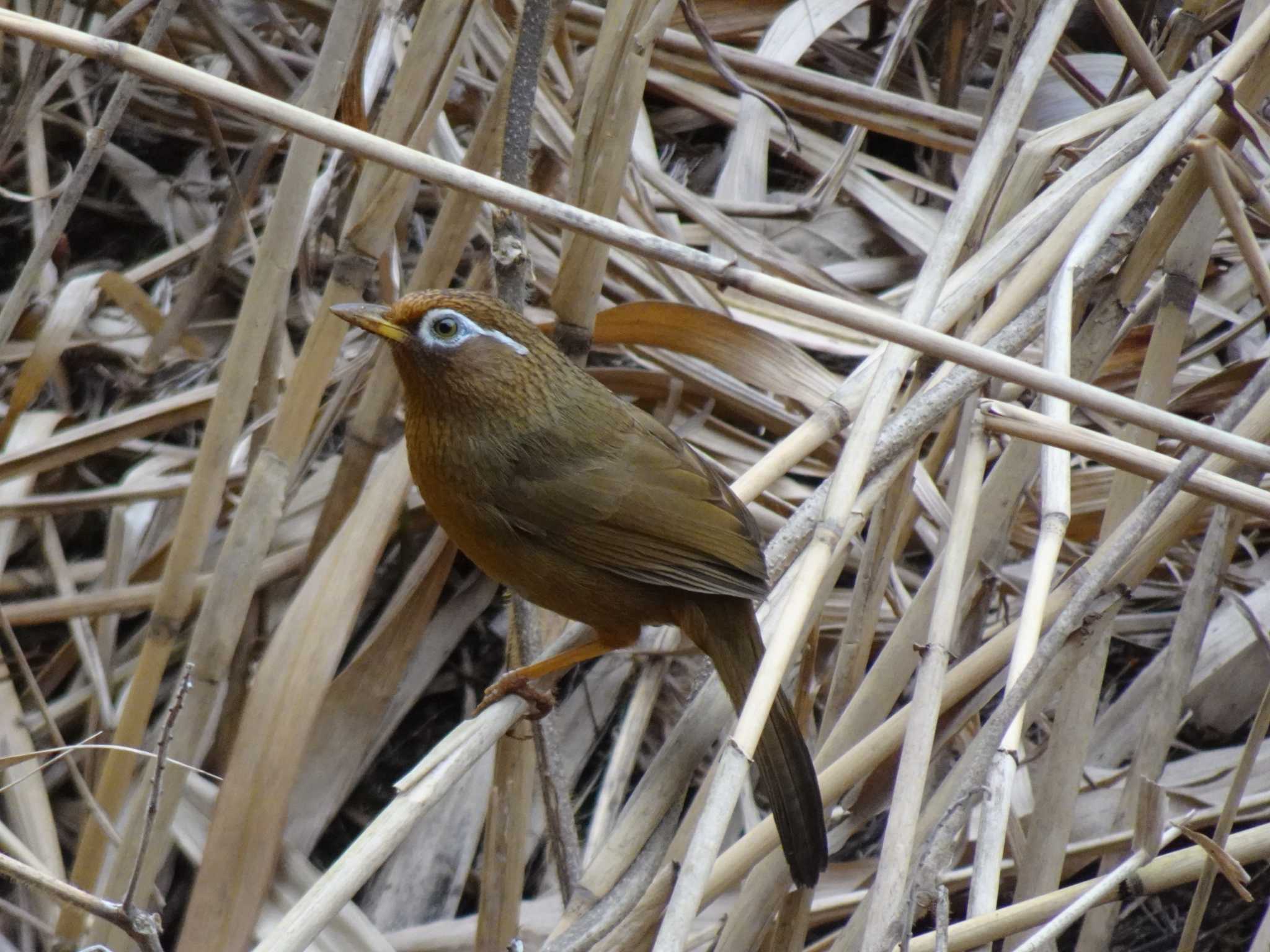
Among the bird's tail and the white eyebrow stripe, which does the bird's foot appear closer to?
the bird's tail

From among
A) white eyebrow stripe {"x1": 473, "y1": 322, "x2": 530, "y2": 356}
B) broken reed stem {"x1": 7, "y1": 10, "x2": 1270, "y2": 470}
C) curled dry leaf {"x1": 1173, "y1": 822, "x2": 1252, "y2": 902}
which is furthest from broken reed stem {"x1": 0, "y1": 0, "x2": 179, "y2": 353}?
curled dry leaf {"x1": 1173, "y1": 822, "x2": 1252, "y2": 902}

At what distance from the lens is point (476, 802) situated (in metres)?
3.65

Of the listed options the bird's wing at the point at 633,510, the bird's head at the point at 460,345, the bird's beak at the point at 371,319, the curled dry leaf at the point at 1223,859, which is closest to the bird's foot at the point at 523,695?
the bird's wing at the point at 633,510

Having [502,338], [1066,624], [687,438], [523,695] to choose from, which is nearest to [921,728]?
[1066,624]

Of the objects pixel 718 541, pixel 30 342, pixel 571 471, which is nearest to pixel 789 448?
pixel 718 541

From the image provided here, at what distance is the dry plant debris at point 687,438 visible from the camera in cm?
231

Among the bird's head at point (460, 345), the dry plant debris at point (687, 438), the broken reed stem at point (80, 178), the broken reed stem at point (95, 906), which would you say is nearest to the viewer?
the broken reed stem at point (95, 906)

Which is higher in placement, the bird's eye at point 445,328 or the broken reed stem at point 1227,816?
the bird's eye at point 445,328

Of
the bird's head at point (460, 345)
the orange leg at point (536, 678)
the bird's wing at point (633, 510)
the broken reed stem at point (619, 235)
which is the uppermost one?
the broken reed stem at point (619, 235)

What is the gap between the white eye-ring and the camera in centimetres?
283

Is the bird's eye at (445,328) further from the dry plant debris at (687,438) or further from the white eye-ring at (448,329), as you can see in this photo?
the dry plant debris at (687,438)

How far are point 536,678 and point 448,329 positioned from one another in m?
0.79

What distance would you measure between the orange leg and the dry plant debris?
0.08 meters

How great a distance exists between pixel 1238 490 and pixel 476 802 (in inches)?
86.9
